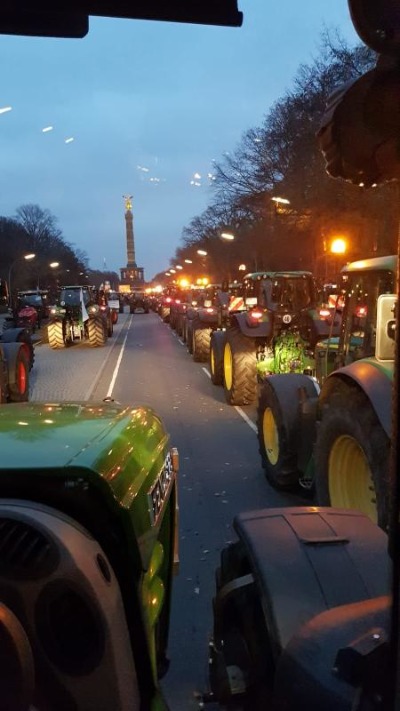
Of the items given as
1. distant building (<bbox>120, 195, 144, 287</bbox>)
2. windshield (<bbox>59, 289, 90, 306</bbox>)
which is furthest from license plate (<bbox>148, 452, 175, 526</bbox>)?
distant building (<bbox>120, 195, 144, 287</bbox>)

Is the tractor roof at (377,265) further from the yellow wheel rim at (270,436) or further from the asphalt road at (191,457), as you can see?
the asphalt road at (191,457)

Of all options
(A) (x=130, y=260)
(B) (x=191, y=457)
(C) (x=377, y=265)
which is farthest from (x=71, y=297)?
(A) (x=130, y=260)

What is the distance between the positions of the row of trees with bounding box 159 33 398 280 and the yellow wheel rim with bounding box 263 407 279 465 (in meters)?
12.3

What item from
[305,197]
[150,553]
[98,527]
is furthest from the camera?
[305,197]

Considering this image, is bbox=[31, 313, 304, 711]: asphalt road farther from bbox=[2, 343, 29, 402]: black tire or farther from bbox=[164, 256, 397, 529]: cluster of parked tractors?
bbox=[2, 343, 29, 402]: black tire

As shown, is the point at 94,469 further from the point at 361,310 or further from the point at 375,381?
the point at 361,310

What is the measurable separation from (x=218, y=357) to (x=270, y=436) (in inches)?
247

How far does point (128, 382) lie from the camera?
14625 millimetres

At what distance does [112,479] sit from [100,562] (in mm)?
318

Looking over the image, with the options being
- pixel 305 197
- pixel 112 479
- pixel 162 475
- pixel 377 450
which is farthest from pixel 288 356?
pixel 305 197

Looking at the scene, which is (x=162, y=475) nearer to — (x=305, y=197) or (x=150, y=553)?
(x=150, y=553)

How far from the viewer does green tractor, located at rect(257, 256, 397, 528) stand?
3979 mm

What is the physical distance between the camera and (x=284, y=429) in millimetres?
6215

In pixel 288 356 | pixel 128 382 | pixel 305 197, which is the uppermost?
pixel 305 197
